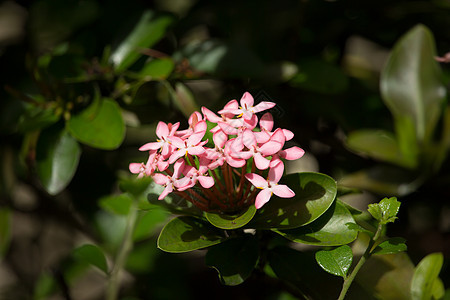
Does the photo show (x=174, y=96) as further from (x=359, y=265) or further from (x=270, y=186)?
(x=359, y=265)

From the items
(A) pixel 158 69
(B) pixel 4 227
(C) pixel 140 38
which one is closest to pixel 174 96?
(A) pixel 158 69

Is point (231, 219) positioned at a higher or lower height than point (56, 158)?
higher

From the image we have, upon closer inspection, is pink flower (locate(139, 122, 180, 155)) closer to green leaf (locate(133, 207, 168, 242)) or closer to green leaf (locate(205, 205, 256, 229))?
green leaf (locate(205, 205, 256, 229))

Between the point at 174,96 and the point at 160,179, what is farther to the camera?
the point at 174,96

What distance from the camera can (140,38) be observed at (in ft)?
3.21

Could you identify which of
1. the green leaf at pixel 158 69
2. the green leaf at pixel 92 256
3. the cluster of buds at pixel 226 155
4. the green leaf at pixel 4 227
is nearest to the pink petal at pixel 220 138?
the cluster of buds at pixel 226 155

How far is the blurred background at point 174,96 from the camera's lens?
0.89 m

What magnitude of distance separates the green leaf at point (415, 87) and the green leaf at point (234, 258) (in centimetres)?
41

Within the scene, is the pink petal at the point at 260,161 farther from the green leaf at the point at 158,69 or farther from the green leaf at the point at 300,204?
the green leaf at the point at 158,69

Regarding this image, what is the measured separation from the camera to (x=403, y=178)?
0.92 meters

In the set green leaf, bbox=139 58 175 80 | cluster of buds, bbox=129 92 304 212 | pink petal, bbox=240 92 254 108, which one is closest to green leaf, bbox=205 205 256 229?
cluster of buds, bbox=129 92 304 212

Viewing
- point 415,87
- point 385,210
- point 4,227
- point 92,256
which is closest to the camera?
point 385,210

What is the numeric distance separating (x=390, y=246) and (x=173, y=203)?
28 centimetres

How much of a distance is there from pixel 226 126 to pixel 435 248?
65 centimetres
